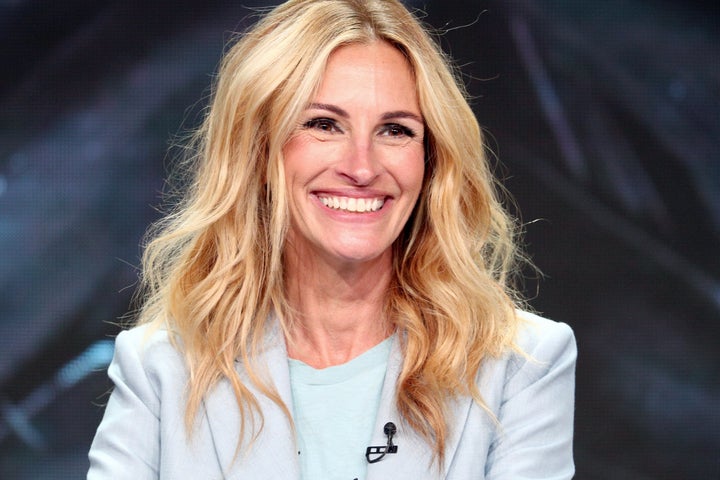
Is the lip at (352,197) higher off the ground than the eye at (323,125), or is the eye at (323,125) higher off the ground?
the eye at (323,125)

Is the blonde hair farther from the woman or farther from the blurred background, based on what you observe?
the blurred background

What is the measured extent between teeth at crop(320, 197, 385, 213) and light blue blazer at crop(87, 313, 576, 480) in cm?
34

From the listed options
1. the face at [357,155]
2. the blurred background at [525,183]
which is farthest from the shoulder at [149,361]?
the blurred background at [525,183]

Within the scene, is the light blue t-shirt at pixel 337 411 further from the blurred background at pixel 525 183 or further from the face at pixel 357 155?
the blurred background at pixel 525 183

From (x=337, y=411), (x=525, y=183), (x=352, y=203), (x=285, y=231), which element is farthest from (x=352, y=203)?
(x=525, y=183)

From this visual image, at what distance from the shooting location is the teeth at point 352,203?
7.80 feet

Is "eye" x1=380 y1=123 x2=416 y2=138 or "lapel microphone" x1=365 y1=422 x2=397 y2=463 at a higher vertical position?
"eye" x1=380 y1=123 x2=416 y2=138

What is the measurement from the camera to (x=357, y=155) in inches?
92.4

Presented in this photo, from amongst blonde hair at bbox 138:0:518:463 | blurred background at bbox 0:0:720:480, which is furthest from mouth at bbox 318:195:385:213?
blurred background at bbox 0:0:720:480

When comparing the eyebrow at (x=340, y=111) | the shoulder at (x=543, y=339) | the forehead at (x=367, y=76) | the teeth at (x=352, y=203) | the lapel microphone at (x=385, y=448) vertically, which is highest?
the forehead at (x=367, y=76)

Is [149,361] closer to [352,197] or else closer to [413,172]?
[352,197]

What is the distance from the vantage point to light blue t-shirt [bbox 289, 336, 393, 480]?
2375 millimetres

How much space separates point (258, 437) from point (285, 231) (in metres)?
0.47

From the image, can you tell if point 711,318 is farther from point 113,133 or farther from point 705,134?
point 113,133
